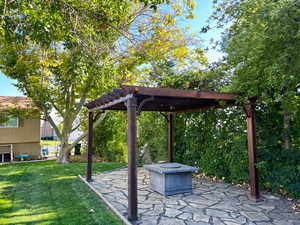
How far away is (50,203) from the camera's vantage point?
4.45 metres

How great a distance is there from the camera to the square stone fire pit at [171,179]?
4.99 meters

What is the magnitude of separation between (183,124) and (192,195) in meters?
3.18

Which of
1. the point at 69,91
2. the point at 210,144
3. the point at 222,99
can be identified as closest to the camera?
the point at 222,99

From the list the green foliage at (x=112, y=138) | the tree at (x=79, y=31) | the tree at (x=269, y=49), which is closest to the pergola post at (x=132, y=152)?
the tree at (x=79, y=31)

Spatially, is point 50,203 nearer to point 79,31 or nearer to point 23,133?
point 79,31

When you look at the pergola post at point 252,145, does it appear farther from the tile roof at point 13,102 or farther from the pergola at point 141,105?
the tile roof at point 13,102

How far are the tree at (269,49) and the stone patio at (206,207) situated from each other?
1.91 m

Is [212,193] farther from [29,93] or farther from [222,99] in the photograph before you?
[29,93]

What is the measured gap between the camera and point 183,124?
7.86 m

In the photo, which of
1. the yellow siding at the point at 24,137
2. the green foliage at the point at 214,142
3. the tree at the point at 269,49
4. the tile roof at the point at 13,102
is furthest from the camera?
the yellow siding at the point at 24,137

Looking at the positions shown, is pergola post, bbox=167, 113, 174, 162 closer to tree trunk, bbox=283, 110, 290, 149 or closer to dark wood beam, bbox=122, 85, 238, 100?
dark wood beam, bbox=122, 85, 238, 100

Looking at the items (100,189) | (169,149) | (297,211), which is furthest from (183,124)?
(297,211)

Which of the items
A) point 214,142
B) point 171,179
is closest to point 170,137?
point 214,142

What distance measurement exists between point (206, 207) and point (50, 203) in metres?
3.19
